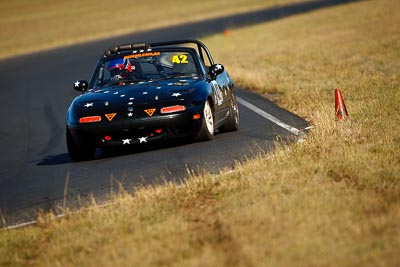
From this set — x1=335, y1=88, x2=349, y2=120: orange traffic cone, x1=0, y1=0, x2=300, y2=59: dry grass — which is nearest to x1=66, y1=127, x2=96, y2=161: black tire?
x1=335, y1=88, x2=349, y2=120: orange traffic cone

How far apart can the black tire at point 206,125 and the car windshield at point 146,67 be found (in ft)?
2.74

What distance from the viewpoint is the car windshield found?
12.7 m

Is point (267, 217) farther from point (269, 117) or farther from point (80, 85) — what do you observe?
point (269, 117)

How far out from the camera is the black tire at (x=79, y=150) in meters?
11.7

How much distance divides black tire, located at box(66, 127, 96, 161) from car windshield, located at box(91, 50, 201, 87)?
121 cm

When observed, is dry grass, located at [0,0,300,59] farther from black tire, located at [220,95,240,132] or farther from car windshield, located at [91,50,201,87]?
car windshield, located at [91,50,201,87]

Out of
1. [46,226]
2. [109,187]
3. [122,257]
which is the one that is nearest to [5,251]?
[46,226]

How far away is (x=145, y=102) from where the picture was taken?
1148 cm

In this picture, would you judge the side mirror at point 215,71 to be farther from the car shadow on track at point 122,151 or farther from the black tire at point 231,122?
the car shadow on track at point 122,151

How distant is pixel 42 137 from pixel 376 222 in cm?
1087

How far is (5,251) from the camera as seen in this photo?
726cm

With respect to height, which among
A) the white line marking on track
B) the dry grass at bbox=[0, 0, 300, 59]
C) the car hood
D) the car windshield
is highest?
the car windshield

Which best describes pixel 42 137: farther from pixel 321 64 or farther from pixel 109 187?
pixel 321 64

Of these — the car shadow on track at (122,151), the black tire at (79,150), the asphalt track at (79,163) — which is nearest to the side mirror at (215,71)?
the asphalt track at (79,163)
